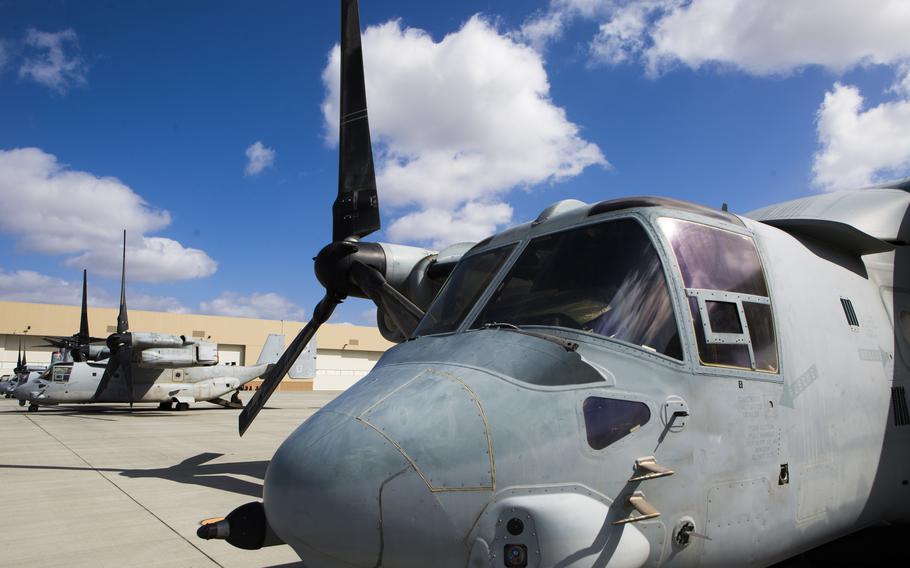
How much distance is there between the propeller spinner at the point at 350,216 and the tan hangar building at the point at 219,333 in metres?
43.5

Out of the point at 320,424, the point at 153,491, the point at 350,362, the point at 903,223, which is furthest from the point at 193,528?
the point at 350,362

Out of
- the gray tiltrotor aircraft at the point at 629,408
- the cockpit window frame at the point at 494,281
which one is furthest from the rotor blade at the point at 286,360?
the cockpit window frame at the point at 494,281

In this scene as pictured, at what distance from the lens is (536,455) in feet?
8.91

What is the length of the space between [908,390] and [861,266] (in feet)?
3.19

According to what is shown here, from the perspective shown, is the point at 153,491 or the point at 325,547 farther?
the point at 153,491

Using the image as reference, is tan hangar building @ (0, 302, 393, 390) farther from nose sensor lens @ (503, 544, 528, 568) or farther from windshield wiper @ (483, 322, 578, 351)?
nose sensor lens @ (503, 544, 528, 568)

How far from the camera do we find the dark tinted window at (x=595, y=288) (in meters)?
3.36

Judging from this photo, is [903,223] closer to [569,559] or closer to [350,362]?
[569,559]

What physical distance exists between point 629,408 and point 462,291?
5.40 feet

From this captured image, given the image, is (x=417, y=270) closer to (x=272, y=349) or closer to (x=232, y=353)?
(x=272, y=349)

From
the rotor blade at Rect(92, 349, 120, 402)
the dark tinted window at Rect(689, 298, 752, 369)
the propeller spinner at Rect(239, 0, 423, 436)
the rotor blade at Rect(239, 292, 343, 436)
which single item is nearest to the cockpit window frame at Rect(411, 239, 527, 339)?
the dark tinted window at Rect(689, 298, 752, 369)

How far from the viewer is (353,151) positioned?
8898 mm

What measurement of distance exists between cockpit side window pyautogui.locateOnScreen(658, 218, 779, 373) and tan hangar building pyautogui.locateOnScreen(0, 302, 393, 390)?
49.8 meters

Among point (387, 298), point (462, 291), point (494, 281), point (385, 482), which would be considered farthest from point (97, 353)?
point (385, 482)
